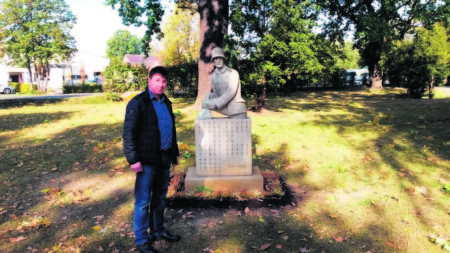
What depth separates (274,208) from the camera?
14.9 ft

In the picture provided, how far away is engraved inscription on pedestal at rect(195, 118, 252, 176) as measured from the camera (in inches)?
195

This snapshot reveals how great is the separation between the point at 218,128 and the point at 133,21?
11858 mm

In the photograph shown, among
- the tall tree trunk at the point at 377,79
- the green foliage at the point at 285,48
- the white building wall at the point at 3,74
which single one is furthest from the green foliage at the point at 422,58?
the white building wall at the point at 3,74

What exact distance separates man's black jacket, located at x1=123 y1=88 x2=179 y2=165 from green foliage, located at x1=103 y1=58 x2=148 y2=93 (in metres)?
16.5

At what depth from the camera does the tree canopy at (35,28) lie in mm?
28172

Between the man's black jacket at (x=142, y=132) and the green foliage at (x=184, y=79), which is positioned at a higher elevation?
the green foliage at (x=184, y=79)

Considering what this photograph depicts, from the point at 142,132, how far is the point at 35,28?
32.3m

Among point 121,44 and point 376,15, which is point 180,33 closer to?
point 376,15

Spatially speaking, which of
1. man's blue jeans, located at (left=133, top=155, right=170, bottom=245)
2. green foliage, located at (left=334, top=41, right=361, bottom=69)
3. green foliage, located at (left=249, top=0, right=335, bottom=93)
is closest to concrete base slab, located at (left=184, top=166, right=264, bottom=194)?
man's blue jeans, located at (left=133, top=155, right=170, bottom=245)

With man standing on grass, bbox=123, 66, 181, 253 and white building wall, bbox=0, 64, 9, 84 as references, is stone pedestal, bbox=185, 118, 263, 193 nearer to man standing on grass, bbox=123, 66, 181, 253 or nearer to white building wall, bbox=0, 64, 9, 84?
man standing on grass, bbox=123, 66, 181, 253

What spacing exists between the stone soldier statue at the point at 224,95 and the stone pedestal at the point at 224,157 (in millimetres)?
151

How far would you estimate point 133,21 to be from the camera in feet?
48.1

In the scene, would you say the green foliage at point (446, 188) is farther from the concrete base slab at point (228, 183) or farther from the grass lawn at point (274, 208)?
the concrete base slab at point (228, 183)

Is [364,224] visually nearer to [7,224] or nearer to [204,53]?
[7,224]
